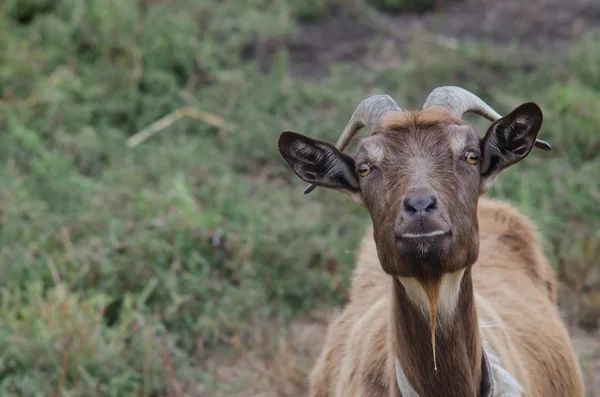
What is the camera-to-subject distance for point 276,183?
928 centimetres

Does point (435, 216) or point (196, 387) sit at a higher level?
point (435, 216)

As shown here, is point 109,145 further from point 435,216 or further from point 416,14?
point 435,216

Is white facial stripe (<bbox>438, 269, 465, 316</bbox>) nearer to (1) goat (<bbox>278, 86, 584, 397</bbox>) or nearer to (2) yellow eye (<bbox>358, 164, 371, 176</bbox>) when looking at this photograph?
(1) goat (<bbox>278, 86, 584, 397</bbox>)

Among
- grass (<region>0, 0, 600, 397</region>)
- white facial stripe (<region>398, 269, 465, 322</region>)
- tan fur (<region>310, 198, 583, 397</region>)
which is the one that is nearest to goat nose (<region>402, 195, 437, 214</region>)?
white facial stripe (<region>398, 269, 465, 322</region>)

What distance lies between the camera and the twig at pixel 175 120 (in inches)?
393

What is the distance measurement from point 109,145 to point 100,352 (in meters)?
3.53

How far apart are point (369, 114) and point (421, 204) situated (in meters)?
0.93

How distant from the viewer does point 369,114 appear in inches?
179

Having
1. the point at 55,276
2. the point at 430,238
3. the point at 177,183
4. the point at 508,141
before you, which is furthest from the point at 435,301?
the point at 177,183

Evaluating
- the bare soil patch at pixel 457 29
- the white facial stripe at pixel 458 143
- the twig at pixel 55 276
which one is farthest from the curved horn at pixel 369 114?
the bare soil patch at pixel 457 29

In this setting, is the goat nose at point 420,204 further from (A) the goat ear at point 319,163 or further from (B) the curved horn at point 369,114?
(B) the curved horn at point 369,114

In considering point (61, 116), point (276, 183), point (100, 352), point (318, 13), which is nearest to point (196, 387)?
point (100, 352)

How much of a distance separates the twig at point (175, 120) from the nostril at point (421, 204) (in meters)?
6.53

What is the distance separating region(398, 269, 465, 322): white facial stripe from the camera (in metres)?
3.99
